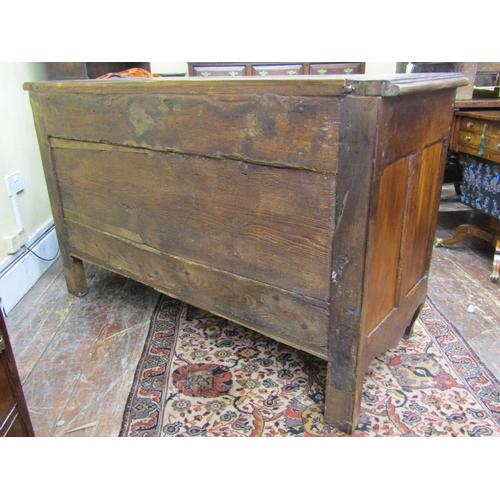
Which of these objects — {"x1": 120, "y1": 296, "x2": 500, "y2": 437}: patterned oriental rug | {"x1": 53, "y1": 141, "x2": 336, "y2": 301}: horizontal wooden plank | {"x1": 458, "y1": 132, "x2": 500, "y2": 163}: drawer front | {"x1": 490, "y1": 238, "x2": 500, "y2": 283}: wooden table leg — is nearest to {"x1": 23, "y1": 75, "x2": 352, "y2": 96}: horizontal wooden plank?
{"x1": 53, "y1": 141, "x2": 336, "y2": 301}: horizontal wooden plank

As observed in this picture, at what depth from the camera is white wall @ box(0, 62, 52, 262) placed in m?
1.87

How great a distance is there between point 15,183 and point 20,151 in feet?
0.57

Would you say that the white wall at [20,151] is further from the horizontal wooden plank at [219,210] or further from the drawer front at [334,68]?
the drawer front at [334,68]

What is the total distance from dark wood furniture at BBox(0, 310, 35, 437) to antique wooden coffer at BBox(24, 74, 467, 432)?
0.58 meters

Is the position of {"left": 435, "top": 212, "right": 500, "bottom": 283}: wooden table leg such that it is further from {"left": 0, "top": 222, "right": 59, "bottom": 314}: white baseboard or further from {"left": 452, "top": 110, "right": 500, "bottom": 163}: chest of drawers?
{"left": 0, "top": 222, "right": 59, "bottom": 314}: white baseboard

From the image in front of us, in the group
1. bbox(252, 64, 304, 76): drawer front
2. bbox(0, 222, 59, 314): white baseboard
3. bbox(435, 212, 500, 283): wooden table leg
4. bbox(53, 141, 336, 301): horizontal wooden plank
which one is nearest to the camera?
bbox(53, 141, 336, 301): horizontal wooden plank

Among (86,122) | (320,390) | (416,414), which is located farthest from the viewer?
(86,122)

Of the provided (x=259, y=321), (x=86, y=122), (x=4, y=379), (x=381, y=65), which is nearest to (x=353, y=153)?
(x=259, y=321)

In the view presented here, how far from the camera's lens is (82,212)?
1720mm

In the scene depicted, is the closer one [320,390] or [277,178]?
[277,178]

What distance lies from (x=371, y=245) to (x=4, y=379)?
848 millimetres

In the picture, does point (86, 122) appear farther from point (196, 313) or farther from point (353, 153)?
point (353, 153)

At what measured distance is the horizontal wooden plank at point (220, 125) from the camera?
3.18 ft

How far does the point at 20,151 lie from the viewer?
2.01m
